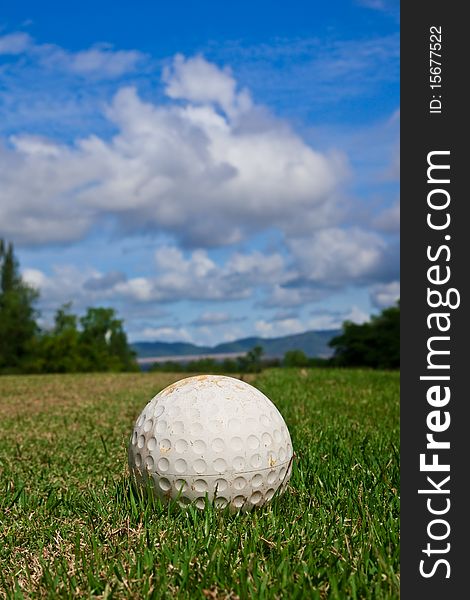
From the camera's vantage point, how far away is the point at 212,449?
420 centimetres

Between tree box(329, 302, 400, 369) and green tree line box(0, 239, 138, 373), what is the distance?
1725cm

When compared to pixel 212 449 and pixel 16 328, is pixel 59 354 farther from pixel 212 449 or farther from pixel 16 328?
pixel 212 449

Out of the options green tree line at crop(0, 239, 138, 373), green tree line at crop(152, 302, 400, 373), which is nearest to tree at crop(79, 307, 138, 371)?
green tree line at crop(0, 239, 138, 373)

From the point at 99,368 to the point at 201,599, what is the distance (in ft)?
155

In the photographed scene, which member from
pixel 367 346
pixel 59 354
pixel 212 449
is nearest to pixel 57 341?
pixel 59 354

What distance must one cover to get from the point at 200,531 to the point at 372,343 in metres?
42.0

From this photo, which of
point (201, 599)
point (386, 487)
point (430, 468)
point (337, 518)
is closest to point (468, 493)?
point (430, 468)

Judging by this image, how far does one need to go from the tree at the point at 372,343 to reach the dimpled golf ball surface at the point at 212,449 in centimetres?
Result: 3806

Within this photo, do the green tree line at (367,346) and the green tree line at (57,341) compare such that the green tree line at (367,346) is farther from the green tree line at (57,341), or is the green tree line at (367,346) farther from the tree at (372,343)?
the green tree line at (57,341)

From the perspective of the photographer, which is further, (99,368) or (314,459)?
(99,368)

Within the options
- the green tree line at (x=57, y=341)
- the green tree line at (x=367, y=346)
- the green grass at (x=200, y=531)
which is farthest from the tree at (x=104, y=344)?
the green grass at (x=200, y=531)

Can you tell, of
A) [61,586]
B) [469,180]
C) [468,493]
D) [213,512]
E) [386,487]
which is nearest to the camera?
[61,586]

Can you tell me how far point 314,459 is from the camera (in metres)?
5.50

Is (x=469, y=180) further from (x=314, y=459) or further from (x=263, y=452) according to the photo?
(x=314, y=459)
